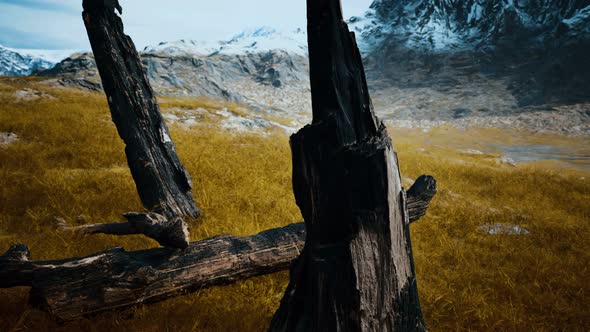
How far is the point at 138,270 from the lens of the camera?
232 centimetres

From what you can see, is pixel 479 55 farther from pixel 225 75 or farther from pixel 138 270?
pixel 138 270

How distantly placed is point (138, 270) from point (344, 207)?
1.77m

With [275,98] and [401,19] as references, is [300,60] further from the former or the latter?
[401,19]

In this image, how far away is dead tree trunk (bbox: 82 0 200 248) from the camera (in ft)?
13.7

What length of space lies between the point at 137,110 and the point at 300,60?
75213mm

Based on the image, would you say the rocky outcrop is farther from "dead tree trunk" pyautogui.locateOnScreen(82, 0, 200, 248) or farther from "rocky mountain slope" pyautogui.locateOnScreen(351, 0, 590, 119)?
"dead tree trunk" pyautogui.locateOnScreen(82, 0, 200, 248)

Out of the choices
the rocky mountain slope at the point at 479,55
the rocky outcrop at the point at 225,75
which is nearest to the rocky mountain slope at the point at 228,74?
the rocky outcrop at the point at 225,75

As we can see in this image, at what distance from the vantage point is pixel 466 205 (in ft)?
22.5

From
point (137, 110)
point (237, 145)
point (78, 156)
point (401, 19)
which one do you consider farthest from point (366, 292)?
point (401, 19)

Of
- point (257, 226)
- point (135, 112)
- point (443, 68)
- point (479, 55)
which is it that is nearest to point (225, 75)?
point (443, 68)

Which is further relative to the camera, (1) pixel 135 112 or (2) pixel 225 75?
(2) pixel 225 75

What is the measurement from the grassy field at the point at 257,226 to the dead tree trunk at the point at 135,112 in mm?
598

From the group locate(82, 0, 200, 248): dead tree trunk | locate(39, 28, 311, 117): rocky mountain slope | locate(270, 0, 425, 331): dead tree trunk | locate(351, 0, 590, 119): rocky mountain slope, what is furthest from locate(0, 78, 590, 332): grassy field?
locate(351, 0, 590, 119): rocky mountain slope

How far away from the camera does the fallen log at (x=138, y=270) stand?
2.02 m
